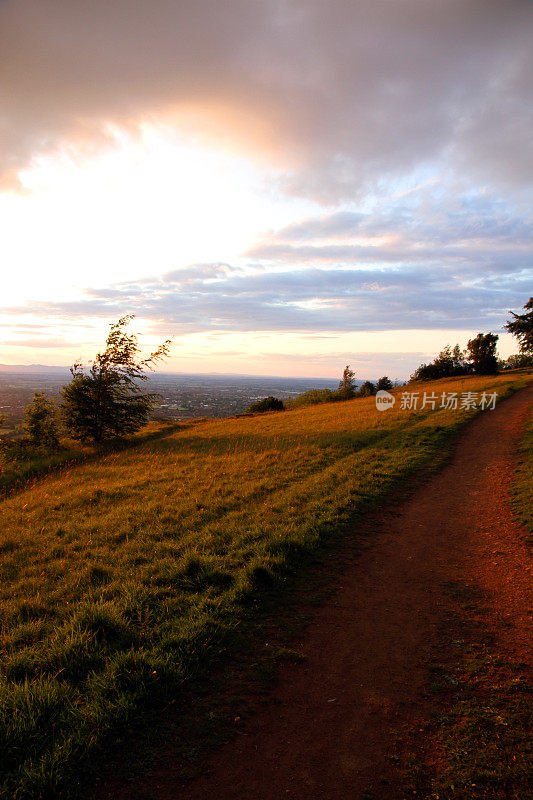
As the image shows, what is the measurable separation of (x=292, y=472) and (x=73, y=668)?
31.3 feet

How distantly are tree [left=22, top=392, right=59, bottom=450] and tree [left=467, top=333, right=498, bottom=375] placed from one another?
70234 mm

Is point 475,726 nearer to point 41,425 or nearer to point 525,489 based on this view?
point 525,489

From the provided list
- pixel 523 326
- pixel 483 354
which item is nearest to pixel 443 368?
pixel 483 354

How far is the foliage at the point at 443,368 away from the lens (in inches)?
2803

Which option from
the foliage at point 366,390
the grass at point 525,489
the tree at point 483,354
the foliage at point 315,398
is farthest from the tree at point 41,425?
the tree at point 483,354

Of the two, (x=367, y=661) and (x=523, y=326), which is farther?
(x=523, y=326)

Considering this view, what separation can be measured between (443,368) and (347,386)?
20.4m

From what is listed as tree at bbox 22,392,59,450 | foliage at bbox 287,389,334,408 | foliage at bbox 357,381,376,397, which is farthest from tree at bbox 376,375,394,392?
tree at bbox 22,392,59,450

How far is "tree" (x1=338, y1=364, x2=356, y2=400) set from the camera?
226 feet

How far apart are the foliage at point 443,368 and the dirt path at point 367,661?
223 feet

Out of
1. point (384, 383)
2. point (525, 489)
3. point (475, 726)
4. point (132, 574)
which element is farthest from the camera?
point (384, 383)

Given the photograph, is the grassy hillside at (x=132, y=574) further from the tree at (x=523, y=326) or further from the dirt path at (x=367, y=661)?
the tree at (x=523, y=326)

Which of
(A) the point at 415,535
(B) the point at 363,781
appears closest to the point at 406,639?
(B) the point at 363,781

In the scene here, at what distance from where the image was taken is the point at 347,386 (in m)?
70.7
